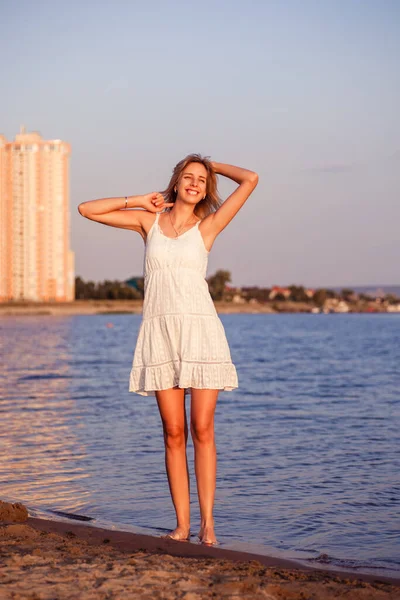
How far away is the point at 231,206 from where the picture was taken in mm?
4965

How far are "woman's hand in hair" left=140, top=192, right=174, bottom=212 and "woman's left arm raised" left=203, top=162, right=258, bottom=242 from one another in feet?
0.95

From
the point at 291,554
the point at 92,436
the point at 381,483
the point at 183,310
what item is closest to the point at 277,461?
the point at 381,483

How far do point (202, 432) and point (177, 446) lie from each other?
195 millimetres

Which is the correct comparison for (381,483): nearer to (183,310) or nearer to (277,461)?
(277,461)

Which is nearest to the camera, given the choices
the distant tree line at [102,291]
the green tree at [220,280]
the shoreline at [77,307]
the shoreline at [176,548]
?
the shoreline at [176,548]

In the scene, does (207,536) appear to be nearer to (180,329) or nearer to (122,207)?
(180,329)

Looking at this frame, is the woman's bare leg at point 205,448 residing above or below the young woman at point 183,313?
below

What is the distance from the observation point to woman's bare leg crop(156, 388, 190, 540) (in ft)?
16.1

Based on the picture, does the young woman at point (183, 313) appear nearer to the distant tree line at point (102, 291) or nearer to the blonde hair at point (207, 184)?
the blonde hair at point (207, 184)

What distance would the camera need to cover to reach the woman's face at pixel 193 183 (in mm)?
4996

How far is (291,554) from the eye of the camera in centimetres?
519

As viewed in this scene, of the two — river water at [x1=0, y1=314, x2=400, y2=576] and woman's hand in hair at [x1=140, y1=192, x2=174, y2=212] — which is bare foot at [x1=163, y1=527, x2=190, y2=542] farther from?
woman's hand in hair at [x1=140, y1=192, x2=174, y2=212]

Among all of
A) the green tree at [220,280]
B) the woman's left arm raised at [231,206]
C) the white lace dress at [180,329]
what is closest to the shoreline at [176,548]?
the white lace dress at [180,329]

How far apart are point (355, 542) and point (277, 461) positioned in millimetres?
3203
